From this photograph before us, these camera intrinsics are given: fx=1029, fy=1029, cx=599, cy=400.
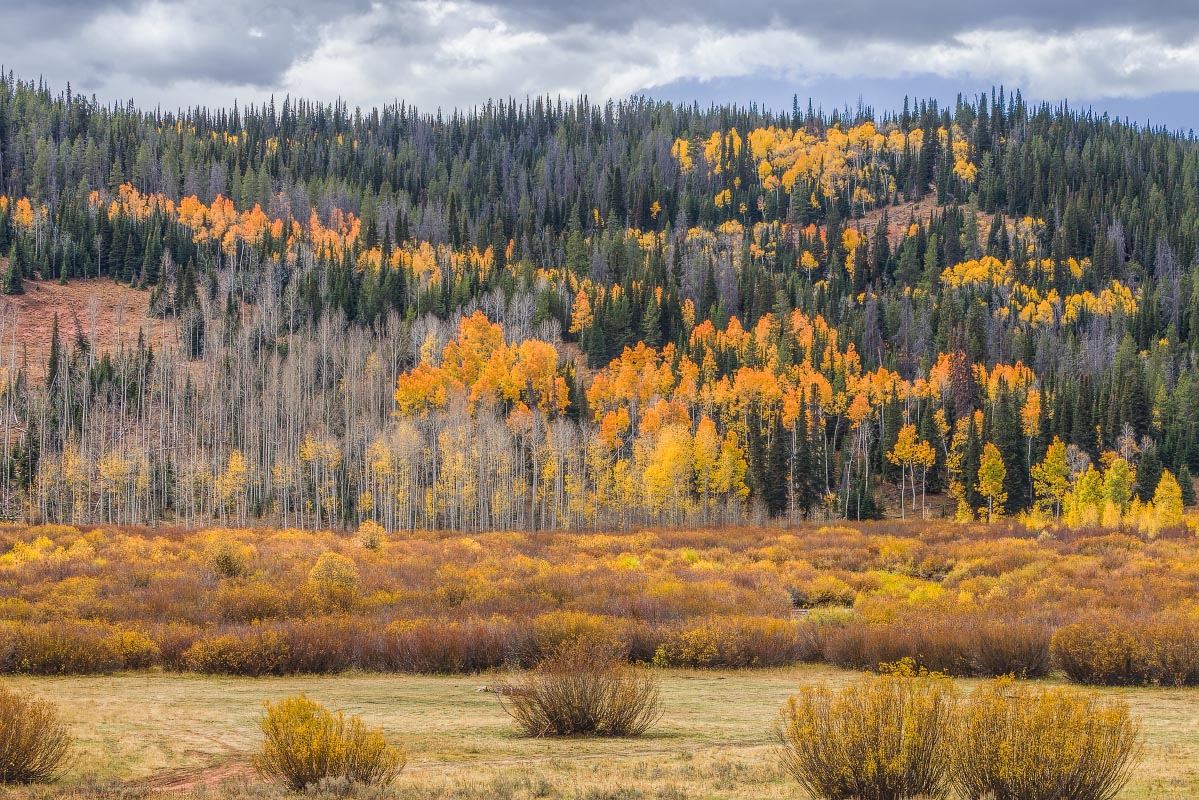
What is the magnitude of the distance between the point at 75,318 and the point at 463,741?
124 metres

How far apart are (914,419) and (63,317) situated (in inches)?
3982

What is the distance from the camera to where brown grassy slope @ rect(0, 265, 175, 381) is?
116 m

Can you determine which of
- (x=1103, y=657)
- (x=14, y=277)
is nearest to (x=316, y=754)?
(x=1103, y=657)

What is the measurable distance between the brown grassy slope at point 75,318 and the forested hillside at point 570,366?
33.7 inches

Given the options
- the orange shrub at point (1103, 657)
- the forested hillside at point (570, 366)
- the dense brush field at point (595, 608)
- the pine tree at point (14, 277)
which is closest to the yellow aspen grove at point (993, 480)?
the forested hillside at point (570, 366)

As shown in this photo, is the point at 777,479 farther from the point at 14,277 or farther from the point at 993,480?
the point at 14,277

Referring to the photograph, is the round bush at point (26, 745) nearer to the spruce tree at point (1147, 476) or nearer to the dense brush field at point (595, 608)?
the dense brush field at point (595, 608)

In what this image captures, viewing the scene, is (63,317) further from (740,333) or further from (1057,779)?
(1057,779)

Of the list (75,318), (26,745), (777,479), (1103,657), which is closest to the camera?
(26,745)

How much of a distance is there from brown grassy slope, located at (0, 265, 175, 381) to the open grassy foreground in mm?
103503

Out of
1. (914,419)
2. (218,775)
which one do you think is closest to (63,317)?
(914,419)

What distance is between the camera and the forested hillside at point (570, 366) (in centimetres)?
8912

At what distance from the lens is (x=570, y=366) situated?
116 metres

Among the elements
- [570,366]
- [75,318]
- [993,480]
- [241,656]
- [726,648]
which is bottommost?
[726,648]
